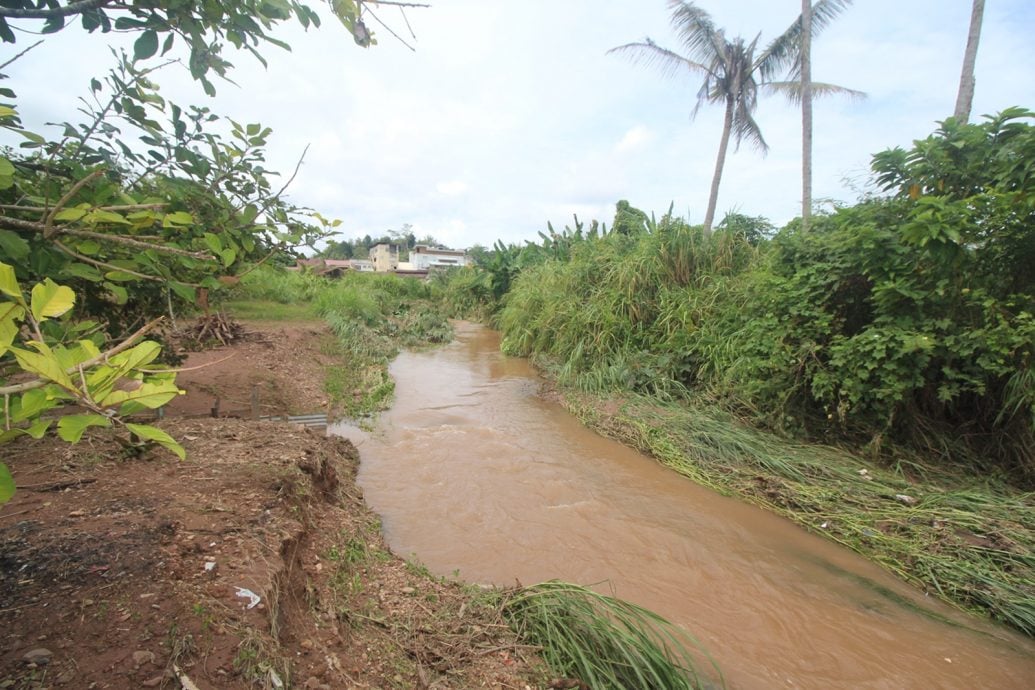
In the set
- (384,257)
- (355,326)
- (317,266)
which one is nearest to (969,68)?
(317,266)

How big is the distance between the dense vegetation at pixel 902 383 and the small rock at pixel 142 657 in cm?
433

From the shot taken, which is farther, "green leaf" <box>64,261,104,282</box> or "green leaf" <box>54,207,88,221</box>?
"green leaf" <box>64,261,104,282</box>

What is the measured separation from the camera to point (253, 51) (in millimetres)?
1401

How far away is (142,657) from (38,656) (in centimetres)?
26

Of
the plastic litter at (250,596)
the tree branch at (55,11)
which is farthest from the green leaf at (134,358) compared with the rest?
the plastic litter at (250,596)

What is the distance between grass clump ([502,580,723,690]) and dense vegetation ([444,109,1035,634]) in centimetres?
234

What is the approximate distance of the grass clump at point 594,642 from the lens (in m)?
2.26

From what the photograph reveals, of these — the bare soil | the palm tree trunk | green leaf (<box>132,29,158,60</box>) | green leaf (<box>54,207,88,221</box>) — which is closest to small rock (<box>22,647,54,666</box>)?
the bare soil

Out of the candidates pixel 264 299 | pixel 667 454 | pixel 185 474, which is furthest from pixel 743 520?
pixel 264 299

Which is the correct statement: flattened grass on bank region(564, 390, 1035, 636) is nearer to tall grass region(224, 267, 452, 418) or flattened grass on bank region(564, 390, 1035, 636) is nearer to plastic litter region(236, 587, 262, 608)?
tall grass region(224, 267, 452, 418)

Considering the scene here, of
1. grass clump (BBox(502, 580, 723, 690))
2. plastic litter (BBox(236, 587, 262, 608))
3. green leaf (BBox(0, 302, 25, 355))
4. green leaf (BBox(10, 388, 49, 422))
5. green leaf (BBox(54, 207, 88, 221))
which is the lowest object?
grass clump (BBox(502, 580, 723, 690))

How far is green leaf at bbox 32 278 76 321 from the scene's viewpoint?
0.85 metres

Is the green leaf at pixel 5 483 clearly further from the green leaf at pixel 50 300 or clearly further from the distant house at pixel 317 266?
the distant house at pixel 317 266

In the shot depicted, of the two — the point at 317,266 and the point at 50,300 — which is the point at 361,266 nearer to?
the point at 317,266
